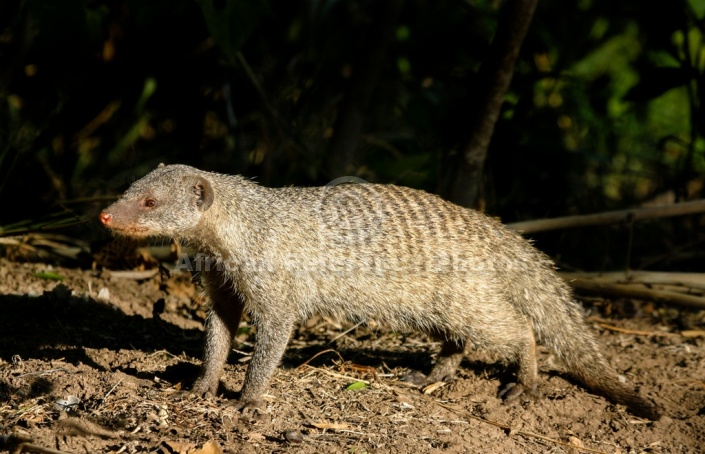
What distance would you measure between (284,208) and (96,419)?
127 cm

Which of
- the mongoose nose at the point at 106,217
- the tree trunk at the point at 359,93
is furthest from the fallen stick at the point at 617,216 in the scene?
the mongoose nose at the point at 106,217

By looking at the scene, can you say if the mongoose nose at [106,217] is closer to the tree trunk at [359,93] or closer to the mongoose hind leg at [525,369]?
the mongoose hind leg at [525,369]

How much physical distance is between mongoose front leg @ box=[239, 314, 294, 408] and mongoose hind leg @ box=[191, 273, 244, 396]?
0.20 meters

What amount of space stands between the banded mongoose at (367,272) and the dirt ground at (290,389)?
6.5 inches

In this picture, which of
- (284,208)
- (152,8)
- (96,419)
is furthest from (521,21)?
(96,419)

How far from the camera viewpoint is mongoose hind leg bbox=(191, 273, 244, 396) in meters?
3.47

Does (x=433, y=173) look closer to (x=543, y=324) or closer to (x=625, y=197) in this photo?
(x=543, y=324)

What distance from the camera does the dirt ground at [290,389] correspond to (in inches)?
117

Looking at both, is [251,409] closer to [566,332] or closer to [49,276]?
[566,332]

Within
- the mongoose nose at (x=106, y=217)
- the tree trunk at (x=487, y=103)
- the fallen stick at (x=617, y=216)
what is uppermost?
the tree trunk at (x=487, y=103)

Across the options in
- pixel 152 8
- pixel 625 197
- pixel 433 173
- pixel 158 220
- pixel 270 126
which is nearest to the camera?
pixel 158 220

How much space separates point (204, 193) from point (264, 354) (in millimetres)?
756

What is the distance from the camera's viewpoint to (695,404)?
12.1 feet

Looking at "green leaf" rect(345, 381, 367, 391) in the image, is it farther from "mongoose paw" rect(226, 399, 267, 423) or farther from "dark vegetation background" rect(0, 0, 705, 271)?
"dark vegetation background" rect(0, 0, 705, 271)
